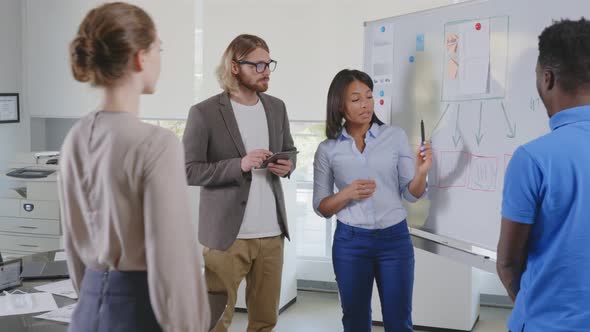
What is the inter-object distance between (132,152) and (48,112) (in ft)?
13.7

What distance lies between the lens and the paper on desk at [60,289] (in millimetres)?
2072

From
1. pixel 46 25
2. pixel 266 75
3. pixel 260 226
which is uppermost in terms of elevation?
pixel 46 25

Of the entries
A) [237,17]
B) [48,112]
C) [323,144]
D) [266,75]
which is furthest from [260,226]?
[48,112]

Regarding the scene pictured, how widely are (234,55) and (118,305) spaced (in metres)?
1.54

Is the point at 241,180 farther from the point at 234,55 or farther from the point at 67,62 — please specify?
the point at 67,62

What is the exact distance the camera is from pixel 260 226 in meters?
2.64

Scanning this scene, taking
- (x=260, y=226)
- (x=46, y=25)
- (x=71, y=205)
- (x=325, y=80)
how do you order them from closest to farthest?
(x=71, y=205), (x=260, y=226), (x=325, y=80), (x=46, y=25)

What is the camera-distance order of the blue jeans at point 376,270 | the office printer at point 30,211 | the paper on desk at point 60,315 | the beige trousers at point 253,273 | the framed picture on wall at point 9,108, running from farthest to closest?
1. the framed picture on wall at point 9,108
2. the office printer at point 30,211
3. the beige trousers at point 253,273
4. the blue jeans at point 376,270
5. the paper on desk at point 60,315

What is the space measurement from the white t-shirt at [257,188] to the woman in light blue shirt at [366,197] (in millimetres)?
198

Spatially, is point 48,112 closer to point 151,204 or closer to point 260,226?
point 260,226

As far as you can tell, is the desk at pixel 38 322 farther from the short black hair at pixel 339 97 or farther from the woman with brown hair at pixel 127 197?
the short black hair at pixel 339 97

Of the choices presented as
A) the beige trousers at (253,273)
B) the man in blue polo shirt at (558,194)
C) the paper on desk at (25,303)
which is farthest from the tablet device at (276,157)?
the man in blue polo shirt at (558,194)

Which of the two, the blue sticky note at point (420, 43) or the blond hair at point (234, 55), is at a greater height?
the blue sticky note at point (420, 43)

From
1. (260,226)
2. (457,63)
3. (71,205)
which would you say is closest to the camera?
(71,205)
